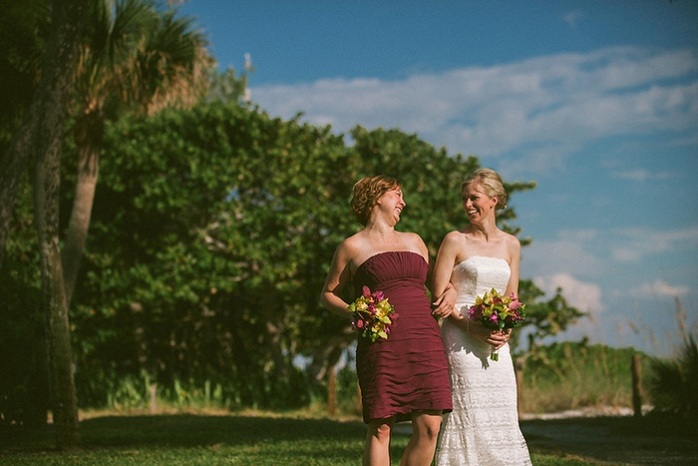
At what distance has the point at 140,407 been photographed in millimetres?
19969

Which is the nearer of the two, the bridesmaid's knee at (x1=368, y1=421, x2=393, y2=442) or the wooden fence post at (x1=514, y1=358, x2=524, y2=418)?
the bridesmaid's knee at (x1=368, y1=421, x2=393, y2=442)

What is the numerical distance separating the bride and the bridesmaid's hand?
3.1 inches

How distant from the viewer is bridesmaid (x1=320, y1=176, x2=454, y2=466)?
214 inches

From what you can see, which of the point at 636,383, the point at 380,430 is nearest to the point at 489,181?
the point at 380,430

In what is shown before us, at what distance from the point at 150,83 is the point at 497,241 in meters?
9.58

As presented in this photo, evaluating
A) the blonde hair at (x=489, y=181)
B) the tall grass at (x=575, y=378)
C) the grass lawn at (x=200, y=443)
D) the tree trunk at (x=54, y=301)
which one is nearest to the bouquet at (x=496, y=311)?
the blonde hair at (x=489, y=181)

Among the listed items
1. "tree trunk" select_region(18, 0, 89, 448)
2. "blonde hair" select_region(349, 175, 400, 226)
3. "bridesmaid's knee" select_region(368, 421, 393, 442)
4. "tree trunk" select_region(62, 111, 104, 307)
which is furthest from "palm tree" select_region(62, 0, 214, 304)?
"bridesmaid's knee" select_region(368, 421, 393, 442)

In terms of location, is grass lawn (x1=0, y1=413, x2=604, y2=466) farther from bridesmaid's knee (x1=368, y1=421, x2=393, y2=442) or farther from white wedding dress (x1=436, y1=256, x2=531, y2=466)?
bridesmaid's knee (x1=368, y1=421, x2=393, y2=442)

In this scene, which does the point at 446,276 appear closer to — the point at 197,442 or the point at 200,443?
the point at 200,443

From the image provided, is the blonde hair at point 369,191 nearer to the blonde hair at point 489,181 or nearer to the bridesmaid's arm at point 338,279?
the bridesmaid's arm at point 338,279

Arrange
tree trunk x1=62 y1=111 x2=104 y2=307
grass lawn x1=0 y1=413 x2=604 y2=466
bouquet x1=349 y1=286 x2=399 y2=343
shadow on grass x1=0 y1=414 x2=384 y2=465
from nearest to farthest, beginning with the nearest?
bouquet x1=349 y1=286 x2=399 y2=343, grass lawn x1=0 y1=413 x2=604 y2=466, shadow on grass x1=0 y1=414 x2=384 y2=465, tree trunk x1=62 y1=111 x2=104 y2=307

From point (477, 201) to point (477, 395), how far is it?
51.7 inches

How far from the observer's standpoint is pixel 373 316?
5371 mm

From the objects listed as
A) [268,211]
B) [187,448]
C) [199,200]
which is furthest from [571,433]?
[199,200]
